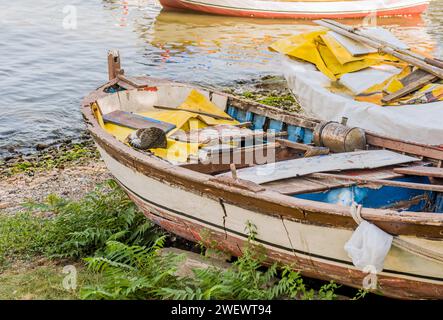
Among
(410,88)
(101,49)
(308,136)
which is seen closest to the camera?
(308,136)

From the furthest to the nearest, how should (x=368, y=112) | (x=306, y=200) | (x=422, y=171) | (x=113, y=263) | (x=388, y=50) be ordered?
(x=388, y=50)
(x=368, y=112)
(x=422, y=171)
(x=113, y=263)
(x=306, y=200)

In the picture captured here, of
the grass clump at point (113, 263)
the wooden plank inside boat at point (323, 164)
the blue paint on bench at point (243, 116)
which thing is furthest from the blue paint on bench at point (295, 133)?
the grass clump at point (113, 263)

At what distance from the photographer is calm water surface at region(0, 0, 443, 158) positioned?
14.5 meters

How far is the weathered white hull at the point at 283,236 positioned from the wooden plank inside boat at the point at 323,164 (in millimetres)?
494

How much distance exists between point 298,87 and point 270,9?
47.9 ft

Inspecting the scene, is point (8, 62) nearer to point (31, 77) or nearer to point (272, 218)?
point (31, 77)

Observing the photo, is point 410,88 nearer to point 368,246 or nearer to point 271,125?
point 271,125

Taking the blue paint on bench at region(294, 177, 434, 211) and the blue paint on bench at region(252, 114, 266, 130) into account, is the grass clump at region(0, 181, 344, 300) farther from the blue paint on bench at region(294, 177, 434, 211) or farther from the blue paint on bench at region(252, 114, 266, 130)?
the blue paint on bench at region(252, 114, 266, 130)

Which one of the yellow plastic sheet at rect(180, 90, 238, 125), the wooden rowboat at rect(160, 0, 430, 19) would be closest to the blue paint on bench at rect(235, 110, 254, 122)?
the yellow plastic sheet at rect(180, 90, 238, 125)

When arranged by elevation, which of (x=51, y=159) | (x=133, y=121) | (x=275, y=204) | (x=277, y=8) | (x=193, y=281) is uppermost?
(x=275, y=204)

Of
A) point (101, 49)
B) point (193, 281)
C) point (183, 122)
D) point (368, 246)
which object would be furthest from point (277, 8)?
point (368, 246)

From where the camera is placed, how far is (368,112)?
370 inches

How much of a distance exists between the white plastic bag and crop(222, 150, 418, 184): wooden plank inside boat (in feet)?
4.26

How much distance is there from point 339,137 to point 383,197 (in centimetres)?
117
